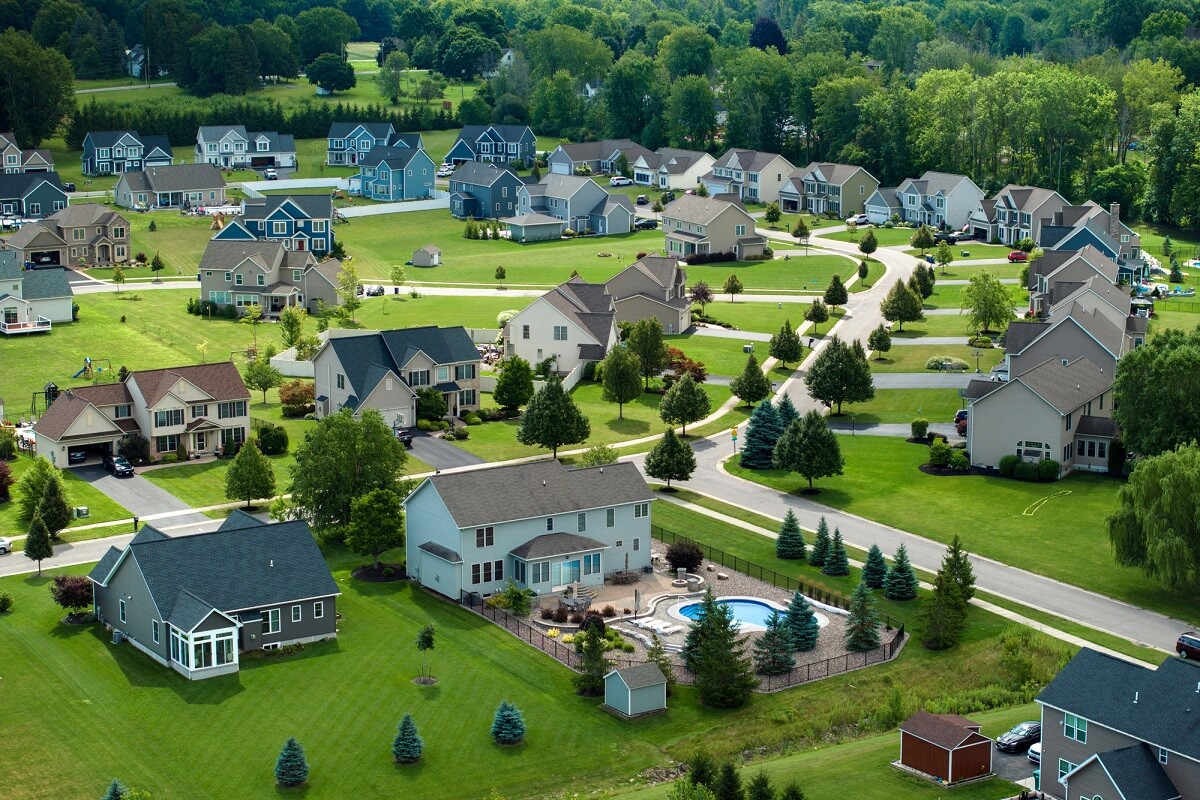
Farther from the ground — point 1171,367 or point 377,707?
point 1171,367

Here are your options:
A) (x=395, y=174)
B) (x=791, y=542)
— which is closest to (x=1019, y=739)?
(x=791, y=542)

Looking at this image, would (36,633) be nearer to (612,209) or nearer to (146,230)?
(146,230)

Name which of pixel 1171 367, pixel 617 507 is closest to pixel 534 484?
pixel 617 507

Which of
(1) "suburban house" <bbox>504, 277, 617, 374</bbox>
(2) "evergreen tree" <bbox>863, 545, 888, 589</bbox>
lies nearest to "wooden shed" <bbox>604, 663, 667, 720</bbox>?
(2) "evergreen tree" <bbox>863, 545, 888, 589</bbox>

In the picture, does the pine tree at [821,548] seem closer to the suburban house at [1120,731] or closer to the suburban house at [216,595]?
the suburban house at [1120,731]

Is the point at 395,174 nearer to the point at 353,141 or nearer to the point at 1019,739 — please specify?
the point at 353,141
